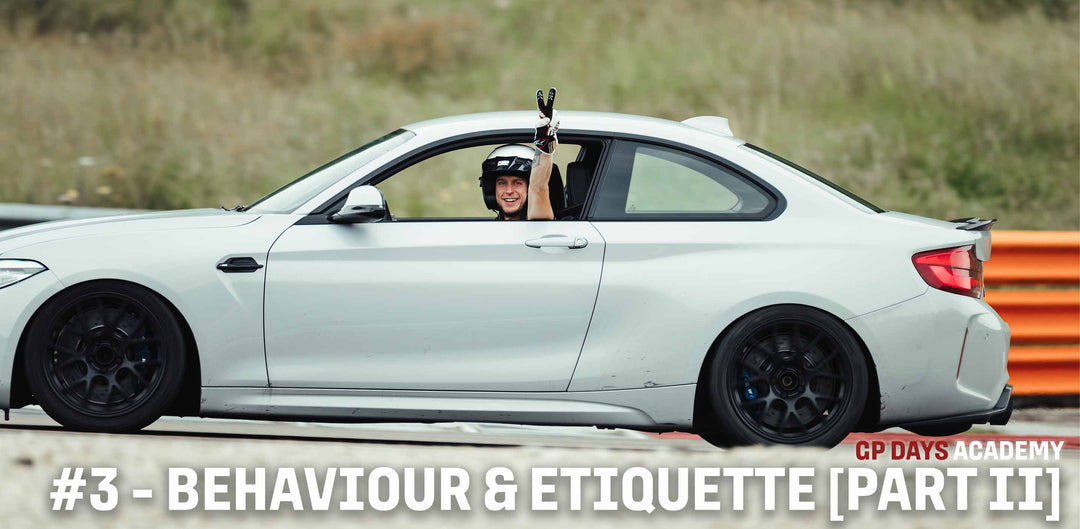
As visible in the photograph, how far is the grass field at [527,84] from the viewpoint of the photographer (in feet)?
→ 44.0

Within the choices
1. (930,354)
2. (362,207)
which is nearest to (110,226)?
(362,207)

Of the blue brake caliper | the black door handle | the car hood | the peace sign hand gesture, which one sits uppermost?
the peace sign hand gesture

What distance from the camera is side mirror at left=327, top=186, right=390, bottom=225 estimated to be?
5406 millimetres

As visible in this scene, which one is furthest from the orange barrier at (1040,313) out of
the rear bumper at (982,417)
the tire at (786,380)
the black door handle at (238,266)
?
the black door handle at (238,266)

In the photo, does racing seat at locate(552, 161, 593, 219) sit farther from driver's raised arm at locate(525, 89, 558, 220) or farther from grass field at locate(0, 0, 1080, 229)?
grass field at locate(0, 0, 1080, 229)

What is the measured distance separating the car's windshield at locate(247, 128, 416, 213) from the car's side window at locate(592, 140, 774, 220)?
95 cm

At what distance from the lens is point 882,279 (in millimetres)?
5551

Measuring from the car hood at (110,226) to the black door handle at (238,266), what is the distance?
20cm

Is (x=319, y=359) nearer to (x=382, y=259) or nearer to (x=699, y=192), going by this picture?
(x=382, y=259)

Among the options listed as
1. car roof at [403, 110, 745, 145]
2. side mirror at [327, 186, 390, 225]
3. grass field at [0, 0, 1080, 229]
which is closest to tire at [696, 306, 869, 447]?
car roof at [403, 110, 745, 145]

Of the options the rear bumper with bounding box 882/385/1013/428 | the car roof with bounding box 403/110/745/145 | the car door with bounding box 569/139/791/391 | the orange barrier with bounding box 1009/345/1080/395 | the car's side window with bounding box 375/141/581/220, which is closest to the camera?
the car door with bounding box 569/139/791/391

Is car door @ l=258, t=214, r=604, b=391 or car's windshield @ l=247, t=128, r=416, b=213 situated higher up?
car's windshield @ l=247, t=128, r=416, b=213

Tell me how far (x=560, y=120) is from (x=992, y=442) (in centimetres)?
312

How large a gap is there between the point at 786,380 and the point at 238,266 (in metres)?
2.43
